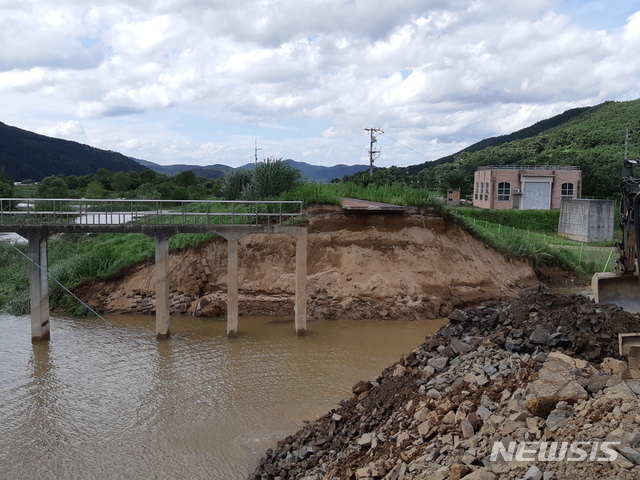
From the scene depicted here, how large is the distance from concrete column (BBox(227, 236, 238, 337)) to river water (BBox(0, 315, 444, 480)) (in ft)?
1.90

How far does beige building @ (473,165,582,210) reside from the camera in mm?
54531

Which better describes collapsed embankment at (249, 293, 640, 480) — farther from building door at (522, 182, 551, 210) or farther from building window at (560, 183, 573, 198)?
building window at (560, 183, 573, 198)

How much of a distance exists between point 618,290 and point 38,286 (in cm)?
1918

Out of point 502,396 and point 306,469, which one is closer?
point 502,396

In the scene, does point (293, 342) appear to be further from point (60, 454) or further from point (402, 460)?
point (402, 460)

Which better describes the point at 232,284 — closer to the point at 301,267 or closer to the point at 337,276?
the point at 301,267

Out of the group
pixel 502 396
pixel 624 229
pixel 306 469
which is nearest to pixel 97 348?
pixel 306 469

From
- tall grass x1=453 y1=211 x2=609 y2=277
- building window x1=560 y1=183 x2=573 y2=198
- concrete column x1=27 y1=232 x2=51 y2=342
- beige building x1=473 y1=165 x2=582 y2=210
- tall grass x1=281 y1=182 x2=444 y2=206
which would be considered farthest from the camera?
building window x1=560 y1=183 x2=573 y2=198

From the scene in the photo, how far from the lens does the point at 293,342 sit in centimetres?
2081

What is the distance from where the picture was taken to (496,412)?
8648 mm

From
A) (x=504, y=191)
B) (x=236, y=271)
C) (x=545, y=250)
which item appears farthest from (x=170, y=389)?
(x=504, y=191)

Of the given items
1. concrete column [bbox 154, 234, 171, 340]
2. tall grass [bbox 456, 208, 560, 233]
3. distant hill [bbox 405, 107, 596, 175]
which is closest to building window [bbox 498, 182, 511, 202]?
tall grass [bbox 456, 208, 560, 233]

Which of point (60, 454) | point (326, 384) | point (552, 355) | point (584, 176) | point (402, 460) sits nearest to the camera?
point (402, 460)

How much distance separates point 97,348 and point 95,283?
7.54 metres
